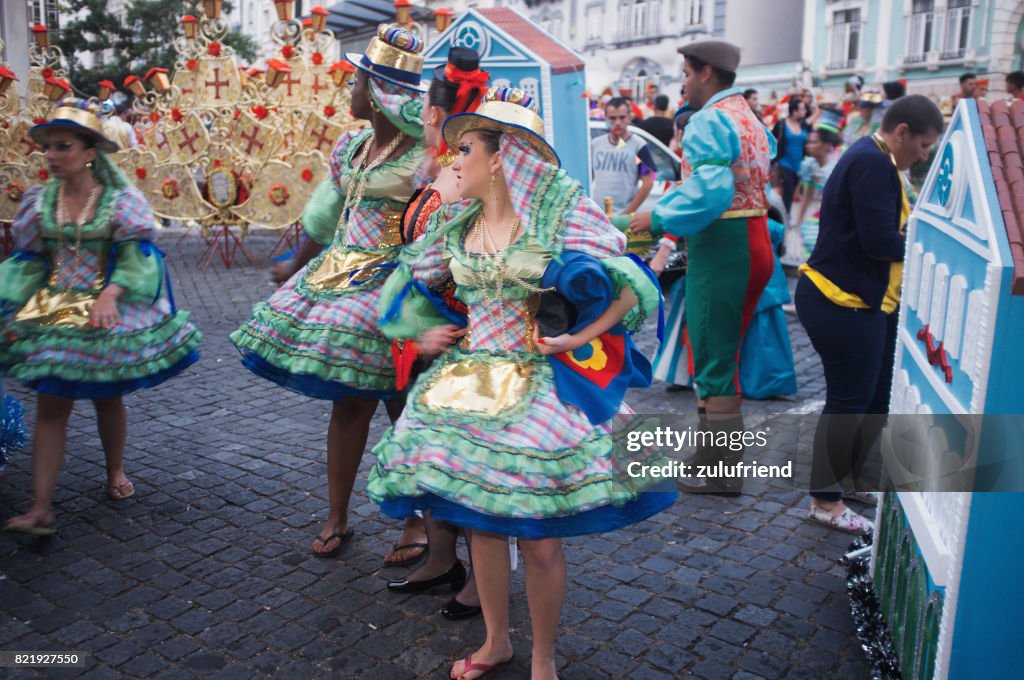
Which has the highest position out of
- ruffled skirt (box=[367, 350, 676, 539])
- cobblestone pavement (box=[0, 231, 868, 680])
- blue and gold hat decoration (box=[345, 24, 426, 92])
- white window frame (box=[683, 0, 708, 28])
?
white window frame (box=[683, 0, 708, 28])

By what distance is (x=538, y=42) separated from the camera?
→ 293 inches

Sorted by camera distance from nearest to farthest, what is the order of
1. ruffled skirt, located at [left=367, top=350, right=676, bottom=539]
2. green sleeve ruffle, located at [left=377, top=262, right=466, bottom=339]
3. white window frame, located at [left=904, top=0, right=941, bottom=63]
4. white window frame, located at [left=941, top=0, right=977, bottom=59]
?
ruffled skirt, located at [left=367, top=350, right=676, bottom=539]
green sleeve ruffle, located at [left=377, top=262, right=466, bottom=339]
white window frame, located at [left=941, top=0, right=977, bottom=59]
white window frame, located at [left=904, top=0, right=941, bottom=63]

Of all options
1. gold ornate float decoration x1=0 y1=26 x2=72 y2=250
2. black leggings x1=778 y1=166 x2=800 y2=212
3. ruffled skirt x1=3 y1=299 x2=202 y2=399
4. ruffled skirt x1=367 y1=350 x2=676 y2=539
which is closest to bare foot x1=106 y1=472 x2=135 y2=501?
ruffled skirt x1=3 y1=299 x2=202 y2=399

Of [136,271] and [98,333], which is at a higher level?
[136,271]

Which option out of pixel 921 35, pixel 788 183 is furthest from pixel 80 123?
pixel 921 35

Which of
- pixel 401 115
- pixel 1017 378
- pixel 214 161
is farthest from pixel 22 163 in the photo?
pixel 1017 378

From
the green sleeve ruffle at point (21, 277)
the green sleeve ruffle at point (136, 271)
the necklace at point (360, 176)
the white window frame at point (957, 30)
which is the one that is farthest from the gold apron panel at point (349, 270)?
the white window frame at point (957, 30)

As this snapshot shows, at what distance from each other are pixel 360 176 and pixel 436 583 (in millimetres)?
1672

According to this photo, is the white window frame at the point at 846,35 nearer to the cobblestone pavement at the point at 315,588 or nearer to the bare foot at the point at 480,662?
the cobblestone pavement at the point at 315,588

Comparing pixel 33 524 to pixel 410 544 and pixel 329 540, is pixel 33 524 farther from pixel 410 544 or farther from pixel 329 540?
pixel 410 544

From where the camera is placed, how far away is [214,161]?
37.2 feet

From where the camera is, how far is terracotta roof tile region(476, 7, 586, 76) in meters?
7.24

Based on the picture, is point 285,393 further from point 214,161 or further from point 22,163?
point 22,163

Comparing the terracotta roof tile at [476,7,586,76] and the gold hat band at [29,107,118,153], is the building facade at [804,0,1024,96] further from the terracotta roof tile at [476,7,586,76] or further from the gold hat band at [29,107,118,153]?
the gold hat band at [29,107,118,153]
